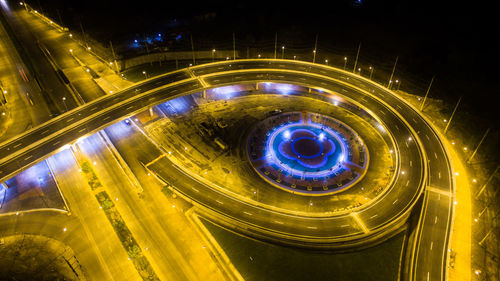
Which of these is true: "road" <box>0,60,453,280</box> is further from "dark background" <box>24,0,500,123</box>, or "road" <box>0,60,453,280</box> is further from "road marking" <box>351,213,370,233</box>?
"dark background" <box>24,0,500,123</box>

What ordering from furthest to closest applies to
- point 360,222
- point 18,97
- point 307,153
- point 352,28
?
point 352,28 < point 18,97 < point 307,153 < point 360,222

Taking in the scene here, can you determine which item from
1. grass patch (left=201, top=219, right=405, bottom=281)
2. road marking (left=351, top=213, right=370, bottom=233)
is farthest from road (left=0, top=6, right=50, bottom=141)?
road marking (left=351, top=213, right=370, bottom=233)

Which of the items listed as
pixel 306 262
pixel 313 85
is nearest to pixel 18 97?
pixel 313 85

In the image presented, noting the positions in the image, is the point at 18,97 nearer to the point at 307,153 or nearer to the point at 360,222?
the point at 307,153

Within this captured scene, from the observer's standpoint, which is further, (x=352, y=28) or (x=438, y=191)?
(x=352, y=28)

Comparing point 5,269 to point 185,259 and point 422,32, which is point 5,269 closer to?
point 185,259

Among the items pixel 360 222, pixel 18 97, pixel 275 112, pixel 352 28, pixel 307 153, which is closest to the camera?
pixel 360 222
